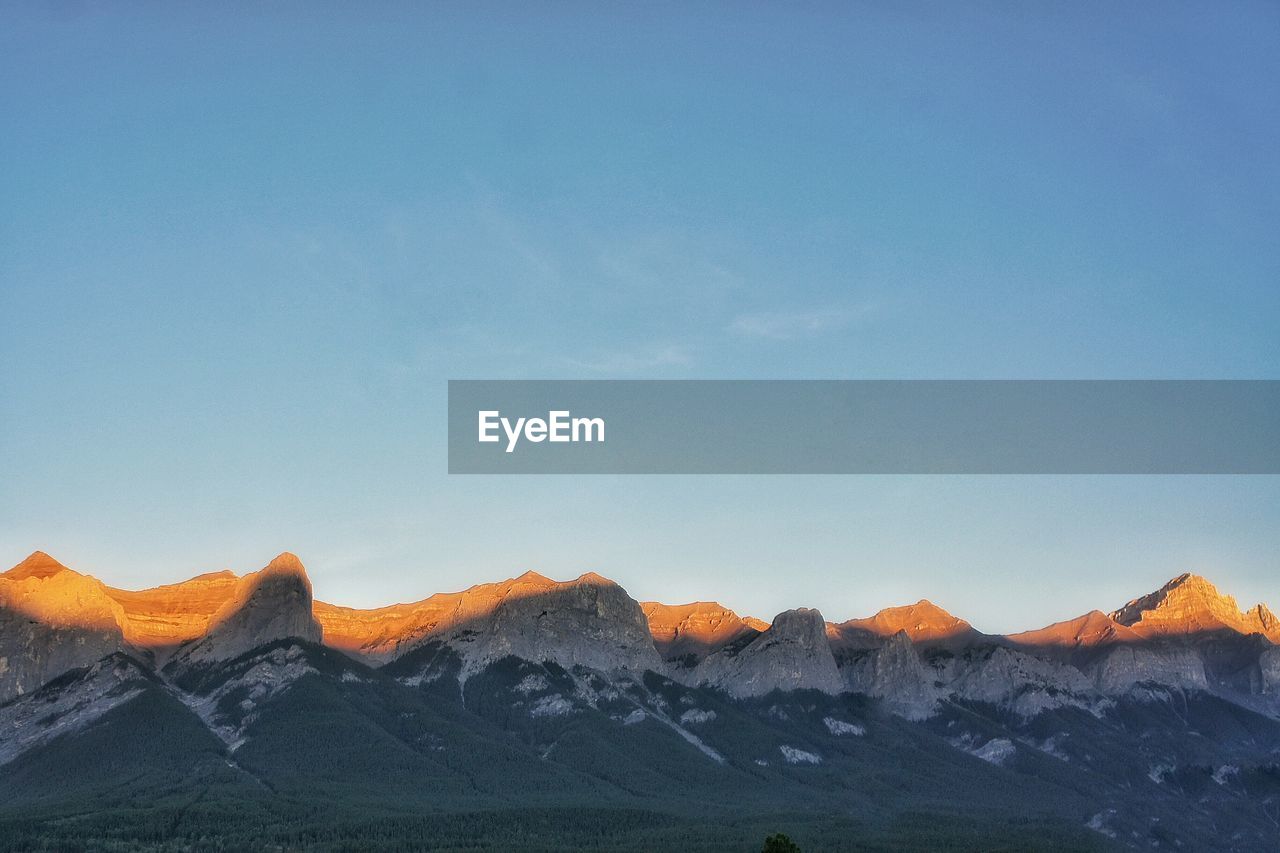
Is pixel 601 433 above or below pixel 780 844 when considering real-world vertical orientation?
above

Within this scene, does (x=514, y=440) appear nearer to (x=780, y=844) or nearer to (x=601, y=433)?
(x=601, y=433)

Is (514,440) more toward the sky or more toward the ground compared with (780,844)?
more toward the sky

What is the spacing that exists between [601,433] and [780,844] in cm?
6006

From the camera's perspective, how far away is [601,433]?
611 ft

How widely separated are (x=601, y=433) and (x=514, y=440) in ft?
36.0

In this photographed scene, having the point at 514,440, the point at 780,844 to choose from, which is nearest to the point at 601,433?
the point at 514,440

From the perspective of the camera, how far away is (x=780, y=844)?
197 m

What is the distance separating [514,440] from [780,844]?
6420 centimetres

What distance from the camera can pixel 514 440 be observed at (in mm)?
187000
